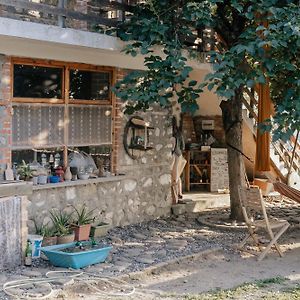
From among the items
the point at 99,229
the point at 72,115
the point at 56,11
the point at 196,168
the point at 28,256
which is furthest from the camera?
the point at 196,168

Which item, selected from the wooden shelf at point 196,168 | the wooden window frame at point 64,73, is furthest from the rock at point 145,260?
the wooden shelf at point 196,168

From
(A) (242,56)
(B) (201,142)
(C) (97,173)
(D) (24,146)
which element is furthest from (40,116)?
(B) (201,142)

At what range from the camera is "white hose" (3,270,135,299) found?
630 cm

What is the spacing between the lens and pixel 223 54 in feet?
26.5

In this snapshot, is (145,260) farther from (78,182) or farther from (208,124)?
(208,124)

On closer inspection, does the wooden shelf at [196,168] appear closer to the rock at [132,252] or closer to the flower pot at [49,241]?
the rock at [132,252]

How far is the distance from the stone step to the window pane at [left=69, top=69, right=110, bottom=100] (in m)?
2.78

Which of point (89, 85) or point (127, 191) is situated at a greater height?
point (89, 85)

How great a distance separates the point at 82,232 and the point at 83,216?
0.44 m

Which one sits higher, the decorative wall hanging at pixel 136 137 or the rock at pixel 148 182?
Answer: the decorative wall hanging at pixel 136 137

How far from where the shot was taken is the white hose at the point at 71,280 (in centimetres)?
630

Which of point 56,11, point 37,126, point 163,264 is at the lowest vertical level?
point 163,264

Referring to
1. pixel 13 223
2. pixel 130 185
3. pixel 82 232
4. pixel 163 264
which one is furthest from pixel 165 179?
pixel 13 223

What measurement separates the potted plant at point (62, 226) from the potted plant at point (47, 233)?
0.06 m
